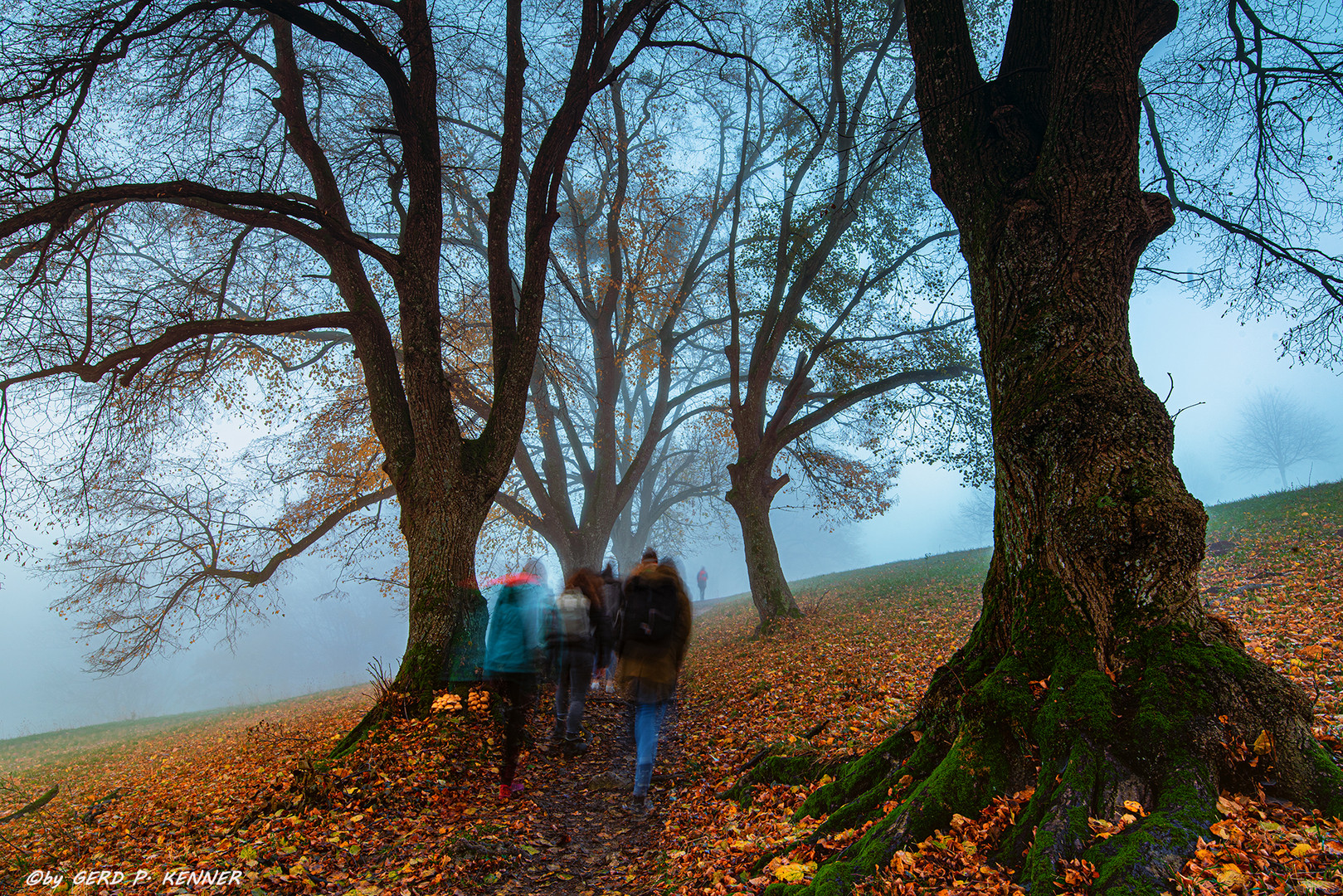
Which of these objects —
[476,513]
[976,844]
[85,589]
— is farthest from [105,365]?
[976,844]

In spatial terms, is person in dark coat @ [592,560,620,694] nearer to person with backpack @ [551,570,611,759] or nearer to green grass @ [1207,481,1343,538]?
person with backpack @ [551,570,611,759]

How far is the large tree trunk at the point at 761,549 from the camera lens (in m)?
12.3

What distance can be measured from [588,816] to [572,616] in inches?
72.5

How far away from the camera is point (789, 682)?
25.5ft

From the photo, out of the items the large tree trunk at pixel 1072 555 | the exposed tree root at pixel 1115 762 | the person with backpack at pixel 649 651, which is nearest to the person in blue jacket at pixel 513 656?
the person with backpack at pixel 649 651

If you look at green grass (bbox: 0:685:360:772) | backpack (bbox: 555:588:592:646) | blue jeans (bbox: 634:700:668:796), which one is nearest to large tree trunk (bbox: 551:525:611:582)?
backpack (bbox: 555:588:592:646)

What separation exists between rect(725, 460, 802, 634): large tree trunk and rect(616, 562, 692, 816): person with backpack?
6.88m

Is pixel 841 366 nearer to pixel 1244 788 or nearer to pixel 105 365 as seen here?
pixel 1244 788

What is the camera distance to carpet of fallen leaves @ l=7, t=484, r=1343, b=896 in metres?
2.77

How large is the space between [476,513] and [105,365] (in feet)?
12.9

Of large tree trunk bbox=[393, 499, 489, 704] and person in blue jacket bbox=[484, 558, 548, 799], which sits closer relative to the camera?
person in blue jacket bbox=[484, 558, 548, 799]

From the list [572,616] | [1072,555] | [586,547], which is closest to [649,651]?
[572,616]

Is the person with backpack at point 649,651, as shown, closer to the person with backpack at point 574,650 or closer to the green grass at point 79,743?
the person with backpack at point 574,650

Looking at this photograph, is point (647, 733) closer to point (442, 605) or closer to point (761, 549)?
point (442, 605)
